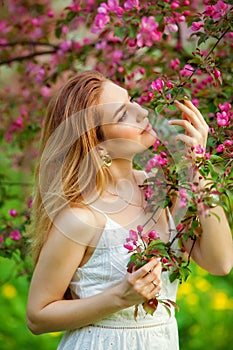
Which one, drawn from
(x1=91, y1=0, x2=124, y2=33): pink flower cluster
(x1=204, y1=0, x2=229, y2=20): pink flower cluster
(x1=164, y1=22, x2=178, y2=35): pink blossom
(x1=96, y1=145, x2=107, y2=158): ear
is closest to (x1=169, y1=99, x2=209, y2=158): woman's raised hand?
(x1=96, y1=145, x2=107, y2=158): ear

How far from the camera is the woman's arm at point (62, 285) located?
5.83ft

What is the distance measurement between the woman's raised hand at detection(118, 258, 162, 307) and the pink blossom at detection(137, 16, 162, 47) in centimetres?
96

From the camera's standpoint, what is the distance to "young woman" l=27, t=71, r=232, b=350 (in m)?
1.80

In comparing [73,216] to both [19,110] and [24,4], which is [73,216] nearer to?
[19,110]

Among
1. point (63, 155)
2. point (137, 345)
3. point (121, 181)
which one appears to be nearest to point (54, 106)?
point (63, 155)

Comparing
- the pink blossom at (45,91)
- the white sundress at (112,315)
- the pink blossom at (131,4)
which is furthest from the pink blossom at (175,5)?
the pink blossom at (45,91)

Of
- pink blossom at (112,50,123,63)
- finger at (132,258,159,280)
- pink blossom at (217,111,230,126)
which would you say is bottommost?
pink blossom at (112,50,123,63)

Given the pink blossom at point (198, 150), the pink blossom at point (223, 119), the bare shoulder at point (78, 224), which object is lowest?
the bare shoulder at point (78, 224)

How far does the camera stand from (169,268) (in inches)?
64.3

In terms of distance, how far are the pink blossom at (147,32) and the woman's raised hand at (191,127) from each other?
583 millimetres

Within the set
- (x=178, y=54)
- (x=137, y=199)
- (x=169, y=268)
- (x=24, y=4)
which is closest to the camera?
(x=169, y=268)

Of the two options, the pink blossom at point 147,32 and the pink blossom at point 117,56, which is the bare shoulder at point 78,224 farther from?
the pink blossom at point 117,56

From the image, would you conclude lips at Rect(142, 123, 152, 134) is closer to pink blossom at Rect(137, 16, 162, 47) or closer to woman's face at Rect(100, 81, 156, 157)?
woman's face at Rect(100, 81, 156, 157)

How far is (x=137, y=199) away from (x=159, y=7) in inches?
26.6
